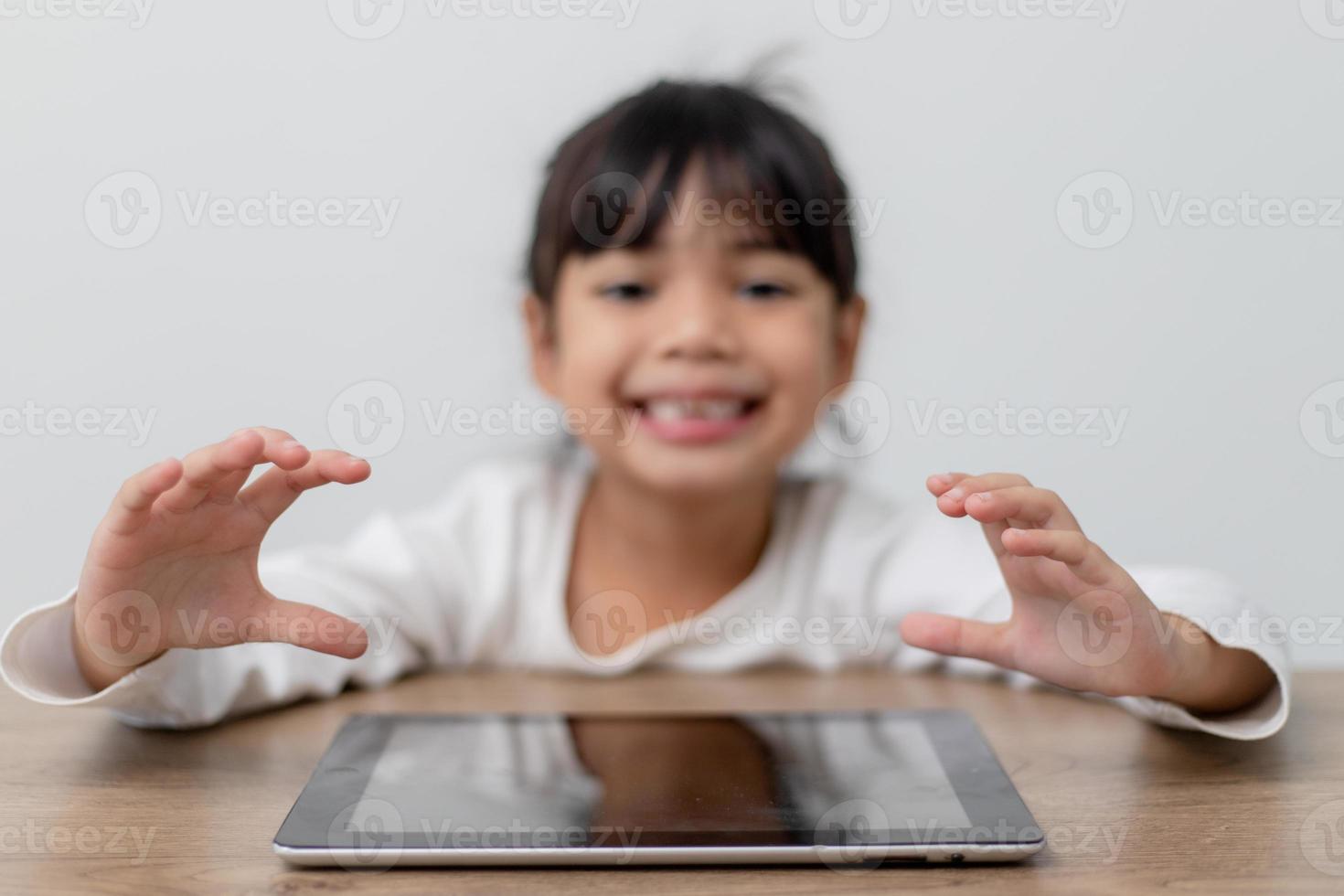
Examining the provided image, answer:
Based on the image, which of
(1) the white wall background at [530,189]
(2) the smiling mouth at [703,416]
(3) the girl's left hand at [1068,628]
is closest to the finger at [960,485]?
(3) the girl's left hand at [1068,628]

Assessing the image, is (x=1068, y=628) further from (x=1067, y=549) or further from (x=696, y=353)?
(x=696, y=353)

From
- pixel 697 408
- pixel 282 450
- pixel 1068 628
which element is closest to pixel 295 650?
pixel 282 450

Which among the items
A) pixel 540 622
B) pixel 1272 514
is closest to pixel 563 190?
pixel 540 622

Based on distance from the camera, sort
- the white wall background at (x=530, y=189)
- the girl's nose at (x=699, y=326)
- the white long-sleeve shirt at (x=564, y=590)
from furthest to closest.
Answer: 1. the white wall background at (x=530, y=189)
2. the girl's nose at (x=699, y=326)
3. the white long-sleeve shirt at (x=564, y=590)

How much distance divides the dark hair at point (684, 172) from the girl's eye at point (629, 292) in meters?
0.03

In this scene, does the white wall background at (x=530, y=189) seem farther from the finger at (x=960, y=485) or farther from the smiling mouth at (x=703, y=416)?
the finger at (x=960, y=485)

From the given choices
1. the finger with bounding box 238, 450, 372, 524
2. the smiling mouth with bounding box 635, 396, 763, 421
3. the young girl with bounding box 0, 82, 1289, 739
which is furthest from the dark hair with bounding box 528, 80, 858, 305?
the finger with bounding box 238, 450, 372, 524

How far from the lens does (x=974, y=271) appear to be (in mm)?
1694

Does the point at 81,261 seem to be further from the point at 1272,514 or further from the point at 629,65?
the point at 1272,514

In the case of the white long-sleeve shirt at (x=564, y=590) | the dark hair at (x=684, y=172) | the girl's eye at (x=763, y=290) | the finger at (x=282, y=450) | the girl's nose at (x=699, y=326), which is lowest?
the white long-sleeve shirt at (x=564, y=590)

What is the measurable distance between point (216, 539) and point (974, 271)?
48.7 inches

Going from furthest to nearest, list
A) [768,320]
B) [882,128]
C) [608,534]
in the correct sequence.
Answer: [882,128], [608,534], [768,320]

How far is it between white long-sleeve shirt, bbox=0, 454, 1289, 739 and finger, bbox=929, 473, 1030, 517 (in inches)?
8.1

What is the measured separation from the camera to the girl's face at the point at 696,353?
0.96 m
